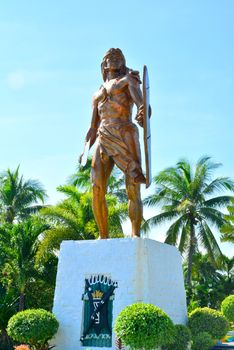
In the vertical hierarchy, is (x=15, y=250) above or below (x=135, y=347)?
above

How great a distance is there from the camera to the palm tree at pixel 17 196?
24.7 meters

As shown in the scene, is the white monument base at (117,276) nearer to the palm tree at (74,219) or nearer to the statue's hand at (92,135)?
the statue's hand at (92,135)

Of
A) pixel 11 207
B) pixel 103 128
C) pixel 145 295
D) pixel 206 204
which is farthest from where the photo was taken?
pixel 11 207

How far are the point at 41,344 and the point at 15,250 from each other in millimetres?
8673

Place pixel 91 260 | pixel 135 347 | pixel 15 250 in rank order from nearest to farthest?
pixel 135 347 → pixel 91 260 → pixel 15 250

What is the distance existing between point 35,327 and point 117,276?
1.37m

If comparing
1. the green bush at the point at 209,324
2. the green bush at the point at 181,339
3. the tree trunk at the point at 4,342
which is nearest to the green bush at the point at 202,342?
the green bush at the point at 209,324

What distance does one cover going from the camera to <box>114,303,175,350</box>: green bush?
20.0ft

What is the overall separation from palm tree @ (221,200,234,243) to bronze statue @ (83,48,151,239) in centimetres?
1360

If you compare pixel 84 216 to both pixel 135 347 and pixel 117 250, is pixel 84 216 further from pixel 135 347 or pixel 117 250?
pixel 135 347

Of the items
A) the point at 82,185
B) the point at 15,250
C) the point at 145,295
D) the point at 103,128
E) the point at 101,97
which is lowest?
the point at 145,295

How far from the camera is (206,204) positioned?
2238cm

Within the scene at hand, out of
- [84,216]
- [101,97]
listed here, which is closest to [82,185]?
[84,216]

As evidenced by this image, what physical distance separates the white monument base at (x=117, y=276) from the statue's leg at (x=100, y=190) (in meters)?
0.44
